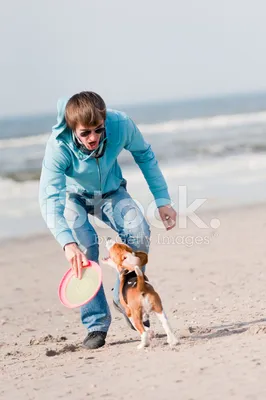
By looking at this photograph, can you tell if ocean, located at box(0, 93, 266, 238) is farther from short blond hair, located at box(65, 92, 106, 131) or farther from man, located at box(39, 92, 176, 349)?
short blond hair, located at box(65, 92, 106, 131)

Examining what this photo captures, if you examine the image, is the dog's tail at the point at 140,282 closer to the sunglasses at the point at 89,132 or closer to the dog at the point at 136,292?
the dog at the point at 136,292

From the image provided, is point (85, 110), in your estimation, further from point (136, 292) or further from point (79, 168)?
point (136, 292)

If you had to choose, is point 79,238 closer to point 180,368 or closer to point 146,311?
point 146,311

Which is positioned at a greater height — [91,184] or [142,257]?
[91,184]

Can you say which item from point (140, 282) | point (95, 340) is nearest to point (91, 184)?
point (140, 282)

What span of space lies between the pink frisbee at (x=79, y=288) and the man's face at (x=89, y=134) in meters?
0.78

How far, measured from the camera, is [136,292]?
193 inches

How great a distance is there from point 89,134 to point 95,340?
58.7 inches

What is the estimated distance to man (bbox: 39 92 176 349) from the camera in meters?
4.98

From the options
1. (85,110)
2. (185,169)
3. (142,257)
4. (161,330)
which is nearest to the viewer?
(85,110)

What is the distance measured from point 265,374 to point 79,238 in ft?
6.34

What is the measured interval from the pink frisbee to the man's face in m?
0.78

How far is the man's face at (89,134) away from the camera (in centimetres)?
494

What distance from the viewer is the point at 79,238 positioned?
5406 millimetres
